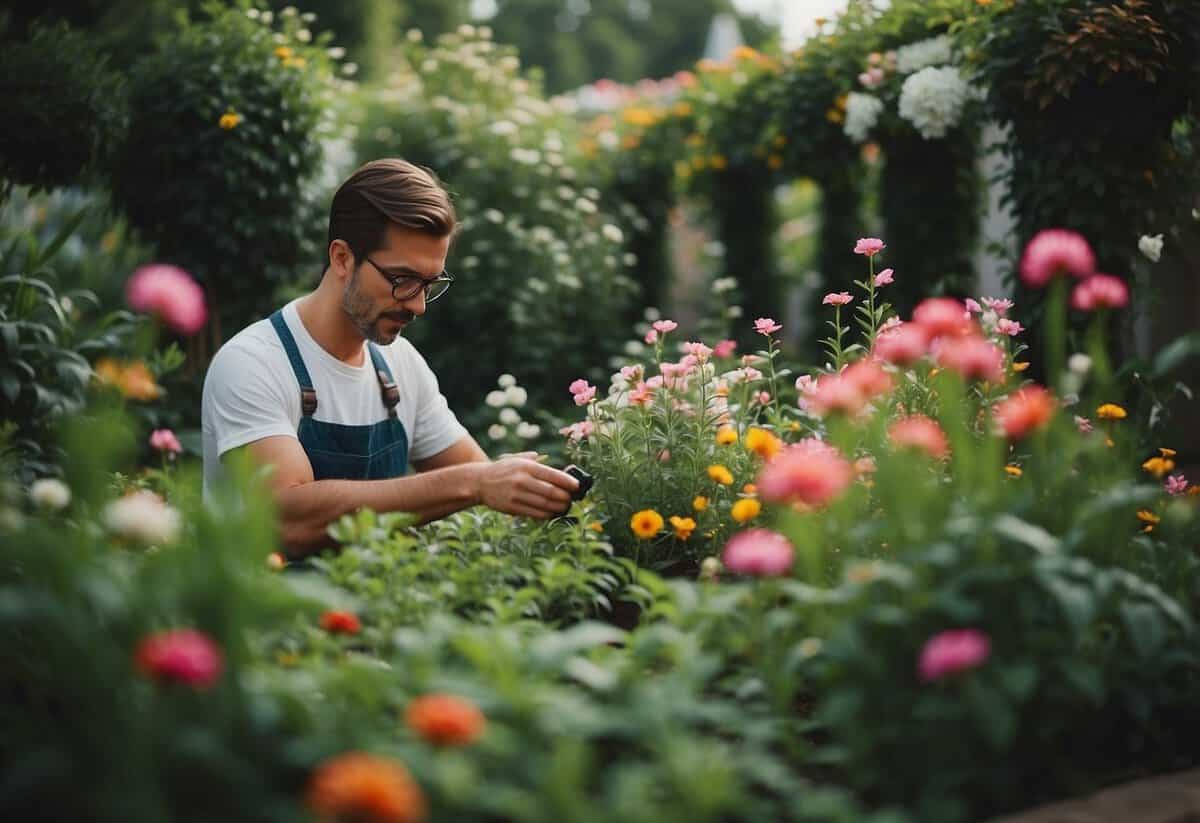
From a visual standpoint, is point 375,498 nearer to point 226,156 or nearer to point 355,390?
point 355,390

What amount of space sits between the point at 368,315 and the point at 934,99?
248 centimetres

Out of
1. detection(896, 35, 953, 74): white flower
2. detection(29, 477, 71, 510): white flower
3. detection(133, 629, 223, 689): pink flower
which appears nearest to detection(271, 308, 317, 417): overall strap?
detection(29, 477, 71, 510): white flower

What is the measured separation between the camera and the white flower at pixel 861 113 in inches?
175

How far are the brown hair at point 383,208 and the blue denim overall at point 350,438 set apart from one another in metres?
0.28

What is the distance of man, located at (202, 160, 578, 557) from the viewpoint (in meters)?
2.35

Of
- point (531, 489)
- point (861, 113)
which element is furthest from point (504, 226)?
point (531, 489)

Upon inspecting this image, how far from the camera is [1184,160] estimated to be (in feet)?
11.7

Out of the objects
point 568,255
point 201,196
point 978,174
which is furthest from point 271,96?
point 978,174

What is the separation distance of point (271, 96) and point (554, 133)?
1.75 m

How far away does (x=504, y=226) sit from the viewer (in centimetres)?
551

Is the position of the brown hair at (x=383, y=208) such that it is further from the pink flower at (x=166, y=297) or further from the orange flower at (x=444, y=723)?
the orange flower at (x=444, y=723)

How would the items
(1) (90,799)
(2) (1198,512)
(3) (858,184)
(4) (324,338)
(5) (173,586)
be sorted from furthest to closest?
(3) (858,184), (4) (324,338), (2) (1198,512), (5) (173,586), (1) (90,799)

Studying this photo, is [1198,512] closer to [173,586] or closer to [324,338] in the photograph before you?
[173,586]

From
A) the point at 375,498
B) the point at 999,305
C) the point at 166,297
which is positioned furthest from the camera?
the point at 999,305
